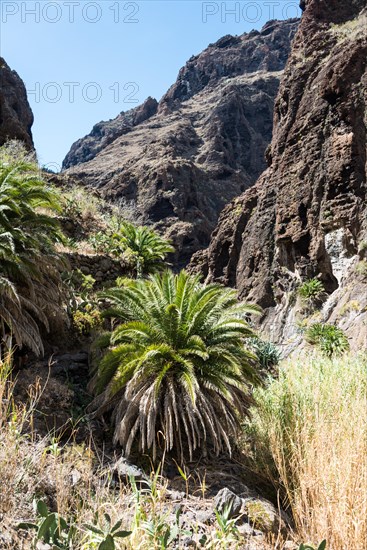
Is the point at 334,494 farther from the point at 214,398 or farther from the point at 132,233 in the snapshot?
the point at 132,233

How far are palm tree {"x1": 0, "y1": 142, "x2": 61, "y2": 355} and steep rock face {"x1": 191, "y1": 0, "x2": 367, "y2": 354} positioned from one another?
49.1 ft

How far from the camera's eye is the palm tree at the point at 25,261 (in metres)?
6.34

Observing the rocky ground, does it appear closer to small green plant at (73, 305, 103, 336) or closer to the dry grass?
the dry grass

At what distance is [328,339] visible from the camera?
1745 centimetres

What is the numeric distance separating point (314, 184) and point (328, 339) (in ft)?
39.1

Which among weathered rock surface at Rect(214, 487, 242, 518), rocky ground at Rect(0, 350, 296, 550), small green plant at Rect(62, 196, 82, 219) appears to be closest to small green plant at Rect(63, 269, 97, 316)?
rocky ground at Rect(0, 350, 296, 550)

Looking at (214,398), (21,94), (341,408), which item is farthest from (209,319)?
(21,94)

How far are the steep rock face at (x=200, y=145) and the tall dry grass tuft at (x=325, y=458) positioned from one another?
41933mm

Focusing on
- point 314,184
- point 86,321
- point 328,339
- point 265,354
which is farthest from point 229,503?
point 314,184

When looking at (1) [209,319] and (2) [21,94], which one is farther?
(2) [21,94]

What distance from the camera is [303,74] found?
1184 inches

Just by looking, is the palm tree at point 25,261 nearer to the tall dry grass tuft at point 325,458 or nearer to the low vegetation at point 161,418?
the low vegetation at point 161,418

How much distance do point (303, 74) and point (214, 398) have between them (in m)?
30.8

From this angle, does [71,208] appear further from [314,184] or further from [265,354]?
[314,184]
